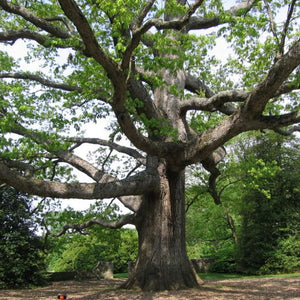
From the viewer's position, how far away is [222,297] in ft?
25.7

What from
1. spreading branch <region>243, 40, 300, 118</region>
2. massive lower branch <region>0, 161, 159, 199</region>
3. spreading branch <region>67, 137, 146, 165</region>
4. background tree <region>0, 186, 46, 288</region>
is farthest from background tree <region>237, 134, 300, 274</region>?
spreading branch <region>243, 40, 300, 118</region>

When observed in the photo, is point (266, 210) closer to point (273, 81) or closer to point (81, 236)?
point (81, 236)

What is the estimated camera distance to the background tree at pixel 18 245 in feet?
40.0

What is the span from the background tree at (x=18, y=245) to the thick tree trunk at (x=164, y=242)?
15.5ft

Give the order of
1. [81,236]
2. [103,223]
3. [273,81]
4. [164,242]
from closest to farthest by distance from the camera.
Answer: [273,81] → [164,242] → [103,223] → [81,236]

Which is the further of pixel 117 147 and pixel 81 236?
pixel 81 236

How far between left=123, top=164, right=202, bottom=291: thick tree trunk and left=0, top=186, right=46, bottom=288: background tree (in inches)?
186

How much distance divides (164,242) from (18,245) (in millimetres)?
5984

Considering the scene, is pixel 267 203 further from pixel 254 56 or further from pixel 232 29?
pixel 232 29

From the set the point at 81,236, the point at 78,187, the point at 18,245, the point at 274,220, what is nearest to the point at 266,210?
the point at 274,220

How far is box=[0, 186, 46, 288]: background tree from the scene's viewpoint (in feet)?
40.0

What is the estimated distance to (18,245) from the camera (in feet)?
41.7

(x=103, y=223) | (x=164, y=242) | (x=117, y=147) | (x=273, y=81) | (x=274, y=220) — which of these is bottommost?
(x=164, y=242)

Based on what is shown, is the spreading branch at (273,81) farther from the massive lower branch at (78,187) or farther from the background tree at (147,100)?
Answer: the massive lower branch at (78,187)
